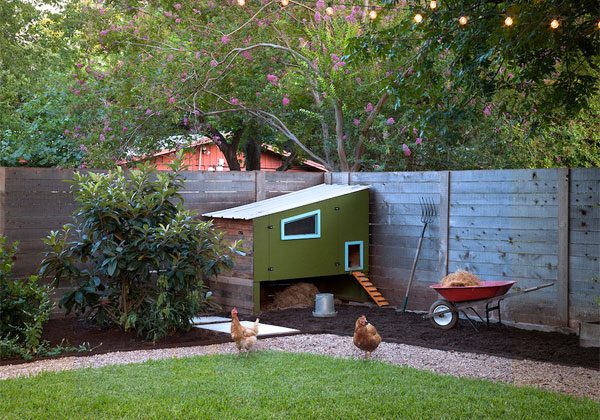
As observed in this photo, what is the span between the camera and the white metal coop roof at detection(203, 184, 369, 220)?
9612 mm

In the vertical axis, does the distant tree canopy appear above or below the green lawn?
above

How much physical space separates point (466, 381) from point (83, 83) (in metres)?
9.95

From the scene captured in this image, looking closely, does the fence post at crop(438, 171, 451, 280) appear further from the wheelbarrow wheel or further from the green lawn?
the green lawn

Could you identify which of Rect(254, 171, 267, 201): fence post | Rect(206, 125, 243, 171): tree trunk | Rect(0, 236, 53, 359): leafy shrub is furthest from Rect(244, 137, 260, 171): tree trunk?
Rect(0, 236, 53, 359): leafy shrub

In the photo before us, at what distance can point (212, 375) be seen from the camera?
6066 mm

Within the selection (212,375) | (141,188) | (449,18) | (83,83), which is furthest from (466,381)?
(83,83)

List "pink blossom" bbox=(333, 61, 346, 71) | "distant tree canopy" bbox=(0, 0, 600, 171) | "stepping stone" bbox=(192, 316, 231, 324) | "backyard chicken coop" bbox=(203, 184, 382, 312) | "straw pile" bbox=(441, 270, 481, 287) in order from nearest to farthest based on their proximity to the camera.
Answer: "straw pile" bbox=(441, 270, 481, 287), "stepping stone" bbox=(192, 316, 231, 324), "backyard chicken coop" bbox=(203, 184, 382, 312), "pink blossom" bbox=(333, 61, 346, 71), "distant tree canopy" bbox=(0, 0, 600, 171)

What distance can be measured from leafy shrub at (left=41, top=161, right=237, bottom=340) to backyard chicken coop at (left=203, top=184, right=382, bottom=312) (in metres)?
0.99

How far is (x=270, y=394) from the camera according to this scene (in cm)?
545

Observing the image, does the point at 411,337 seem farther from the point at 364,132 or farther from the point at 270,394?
the point at 364,132

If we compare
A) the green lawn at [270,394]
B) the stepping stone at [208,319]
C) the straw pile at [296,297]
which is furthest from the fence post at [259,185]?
the green lawn at [270,394]

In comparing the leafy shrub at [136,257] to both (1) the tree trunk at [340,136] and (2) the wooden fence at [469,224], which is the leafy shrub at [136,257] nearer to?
(2) the wooden fence at [469,224]

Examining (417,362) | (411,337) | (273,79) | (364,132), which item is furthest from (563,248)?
(273,79)

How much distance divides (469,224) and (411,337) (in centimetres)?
188
